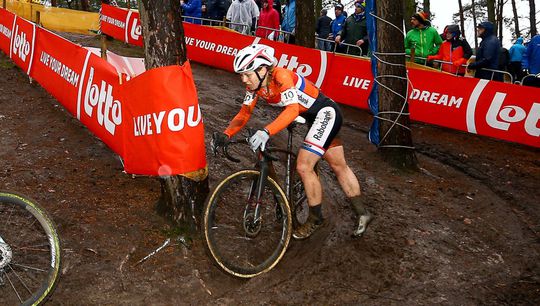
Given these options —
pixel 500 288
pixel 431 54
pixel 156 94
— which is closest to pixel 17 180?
pixel 156 94

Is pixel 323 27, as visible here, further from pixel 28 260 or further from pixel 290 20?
pixel 28 260

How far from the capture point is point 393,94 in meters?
8.24

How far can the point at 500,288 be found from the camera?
503cm

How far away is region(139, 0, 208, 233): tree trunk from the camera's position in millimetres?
5027

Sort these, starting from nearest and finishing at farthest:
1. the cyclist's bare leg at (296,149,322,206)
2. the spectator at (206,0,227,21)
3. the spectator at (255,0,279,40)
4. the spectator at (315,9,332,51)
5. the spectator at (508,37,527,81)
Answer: the cyclist's bare leg at (296,149,322,206)
the spectator at (508,37,527,81)
the spectator at (315,9,332,51)
the spectator at (255,0,279,40)
the spectator at (206,0,227,21)

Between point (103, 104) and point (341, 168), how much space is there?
134 inches

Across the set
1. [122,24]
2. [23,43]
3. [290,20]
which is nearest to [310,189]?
[23,43]

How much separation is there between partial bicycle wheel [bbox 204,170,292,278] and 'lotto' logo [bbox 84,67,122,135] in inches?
76.1

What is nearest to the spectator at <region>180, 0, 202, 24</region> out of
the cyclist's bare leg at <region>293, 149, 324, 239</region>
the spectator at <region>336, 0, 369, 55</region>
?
the spectator at <region>336, 0, 369, 55</region>

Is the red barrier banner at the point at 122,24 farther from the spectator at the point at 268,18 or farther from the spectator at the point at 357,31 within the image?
the spectator at the point at 357,31

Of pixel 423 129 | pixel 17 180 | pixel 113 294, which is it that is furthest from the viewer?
pixel 423 129

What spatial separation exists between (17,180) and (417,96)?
800 centimetres

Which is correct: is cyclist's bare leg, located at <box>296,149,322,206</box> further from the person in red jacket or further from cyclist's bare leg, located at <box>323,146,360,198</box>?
the person in red jacket

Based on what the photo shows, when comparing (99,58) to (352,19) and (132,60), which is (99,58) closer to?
(132,60)
